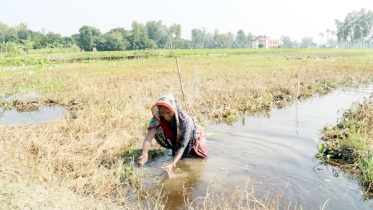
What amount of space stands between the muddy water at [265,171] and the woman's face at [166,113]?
830 millimetres

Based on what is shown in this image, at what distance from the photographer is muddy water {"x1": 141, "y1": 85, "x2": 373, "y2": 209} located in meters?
3.48

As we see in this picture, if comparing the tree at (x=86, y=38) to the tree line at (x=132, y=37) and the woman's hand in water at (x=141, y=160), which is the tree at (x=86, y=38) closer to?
the tree line at (x=132, y=37)

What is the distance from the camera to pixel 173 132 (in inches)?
159

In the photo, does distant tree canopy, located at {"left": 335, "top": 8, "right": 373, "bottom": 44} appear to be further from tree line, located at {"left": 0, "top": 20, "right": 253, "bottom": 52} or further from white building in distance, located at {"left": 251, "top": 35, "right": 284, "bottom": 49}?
tree line, located at {"left": 0, "top": 20, "right": 253, "bottom": 52}

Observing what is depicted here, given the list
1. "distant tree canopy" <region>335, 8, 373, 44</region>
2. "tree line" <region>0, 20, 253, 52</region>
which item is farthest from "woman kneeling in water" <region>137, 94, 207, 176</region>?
"distant tree canopy" <region>335, 8, 373, 44</region>

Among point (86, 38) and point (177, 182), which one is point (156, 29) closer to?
point (86, 38)

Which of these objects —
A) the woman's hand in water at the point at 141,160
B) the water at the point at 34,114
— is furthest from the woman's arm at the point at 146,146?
the water at the point at 34,114

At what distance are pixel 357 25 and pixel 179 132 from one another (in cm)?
10459

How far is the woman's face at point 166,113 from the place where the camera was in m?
3.61

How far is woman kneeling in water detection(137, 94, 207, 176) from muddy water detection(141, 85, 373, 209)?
0.94ft

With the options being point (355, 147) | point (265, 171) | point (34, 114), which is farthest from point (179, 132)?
point (34, 114)

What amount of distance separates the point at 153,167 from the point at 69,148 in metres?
1.18

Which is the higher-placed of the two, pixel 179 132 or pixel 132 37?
pixel 132 37

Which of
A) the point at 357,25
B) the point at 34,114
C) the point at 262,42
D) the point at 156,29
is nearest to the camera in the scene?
the point at 34,114
